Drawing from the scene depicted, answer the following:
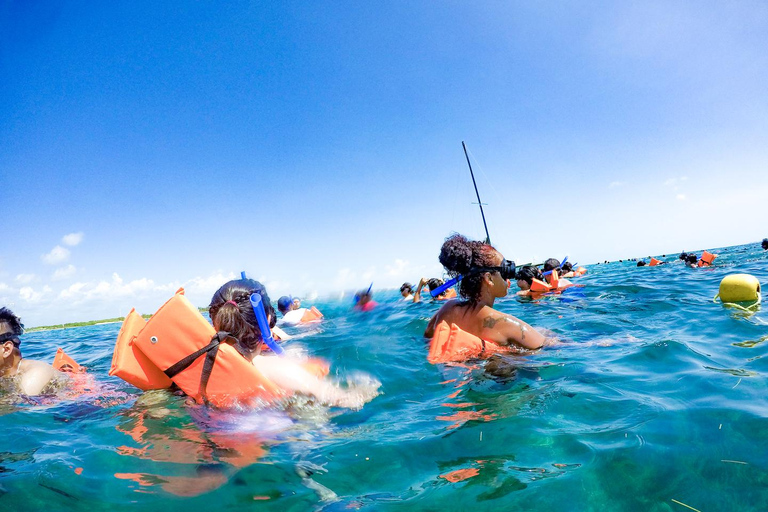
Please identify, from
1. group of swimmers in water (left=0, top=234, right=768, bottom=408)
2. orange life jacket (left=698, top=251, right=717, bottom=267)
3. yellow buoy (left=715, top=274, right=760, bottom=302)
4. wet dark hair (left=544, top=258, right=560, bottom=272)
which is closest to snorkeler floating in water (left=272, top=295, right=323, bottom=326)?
group of swimmers in water (left=0, top=234, right=768, bottom=408)

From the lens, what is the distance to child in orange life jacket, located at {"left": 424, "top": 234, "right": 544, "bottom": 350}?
4.67 meters

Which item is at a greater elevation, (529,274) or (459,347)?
(529,274)

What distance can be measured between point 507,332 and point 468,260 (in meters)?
0.99

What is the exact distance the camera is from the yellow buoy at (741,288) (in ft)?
22.5

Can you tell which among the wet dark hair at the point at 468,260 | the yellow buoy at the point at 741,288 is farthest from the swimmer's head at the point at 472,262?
the yellow buoy at the point at 741,288

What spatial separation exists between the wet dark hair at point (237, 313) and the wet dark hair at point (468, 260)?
251 centimetres

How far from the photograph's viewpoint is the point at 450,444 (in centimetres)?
277

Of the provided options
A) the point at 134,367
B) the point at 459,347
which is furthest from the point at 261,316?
the point at 459,347

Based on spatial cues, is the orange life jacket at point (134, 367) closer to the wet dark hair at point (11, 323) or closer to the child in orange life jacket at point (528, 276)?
the wet dark hair at point (11, 323)

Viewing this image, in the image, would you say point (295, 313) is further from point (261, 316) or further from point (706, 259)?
point (706, 259)

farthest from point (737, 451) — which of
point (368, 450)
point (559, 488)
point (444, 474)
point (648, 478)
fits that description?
point (368, 450)

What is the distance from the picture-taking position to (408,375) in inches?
190

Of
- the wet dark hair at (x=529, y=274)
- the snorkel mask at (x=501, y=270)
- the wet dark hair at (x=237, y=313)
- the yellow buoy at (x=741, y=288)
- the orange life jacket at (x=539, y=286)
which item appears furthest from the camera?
the wet dark hair at (x=529, y=274)

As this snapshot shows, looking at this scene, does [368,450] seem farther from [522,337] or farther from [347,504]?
[522,337]
